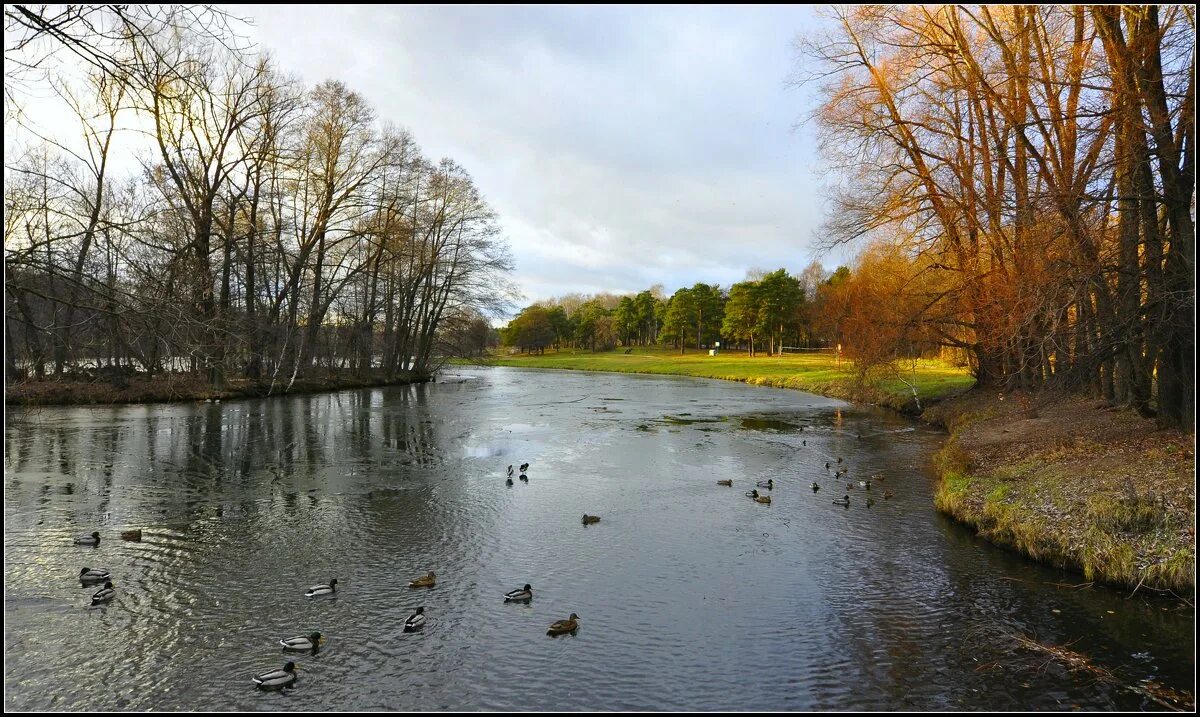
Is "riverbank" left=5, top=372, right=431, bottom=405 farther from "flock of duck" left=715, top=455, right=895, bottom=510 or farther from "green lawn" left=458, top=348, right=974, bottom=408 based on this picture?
"green lawn" left=458, top=348, right=974, bottom=408

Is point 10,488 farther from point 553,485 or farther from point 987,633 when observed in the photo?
point 987,633

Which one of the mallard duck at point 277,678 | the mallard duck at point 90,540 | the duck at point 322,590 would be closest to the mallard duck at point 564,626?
the mallard duck at point 277,678

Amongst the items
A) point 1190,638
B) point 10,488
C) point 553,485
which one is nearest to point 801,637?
point 1190,638

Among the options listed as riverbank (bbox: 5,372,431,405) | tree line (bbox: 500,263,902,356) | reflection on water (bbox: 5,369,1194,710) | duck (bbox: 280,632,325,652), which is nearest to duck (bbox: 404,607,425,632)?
reflection on water (bbox: 5,369,1194,710)

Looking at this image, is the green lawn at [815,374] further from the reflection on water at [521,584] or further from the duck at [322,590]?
the duck at [322,590]

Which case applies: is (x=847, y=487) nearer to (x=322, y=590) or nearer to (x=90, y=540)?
A: (x=322, y=590)

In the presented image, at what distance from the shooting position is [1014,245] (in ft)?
50.8

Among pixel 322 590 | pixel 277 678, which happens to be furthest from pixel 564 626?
pixel 322 590

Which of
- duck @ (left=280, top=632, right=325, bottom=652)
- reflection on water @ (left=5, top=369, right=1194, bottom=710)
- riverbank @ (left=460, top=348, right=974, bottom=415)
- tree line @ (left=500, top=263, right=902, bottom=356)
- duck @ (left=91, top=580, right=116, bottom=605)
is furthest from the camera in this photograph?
tree line @ (left=500, top=263, right=902, bottom=356)

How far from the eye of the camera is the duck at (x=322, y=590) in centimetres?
862

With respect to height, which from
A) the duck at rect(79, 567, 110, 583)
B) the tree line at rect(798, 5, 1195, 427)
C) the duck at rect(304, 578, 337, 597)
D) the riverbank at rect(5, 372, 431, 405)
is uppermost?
the tree line at rect(798, 5, 1195, 427)

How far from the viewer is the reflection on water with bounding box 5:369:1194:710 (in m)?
6.70

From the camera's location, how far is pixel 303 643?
23.9 feet

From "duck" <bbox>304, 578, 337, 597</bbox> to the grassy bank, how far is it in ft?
34.5
